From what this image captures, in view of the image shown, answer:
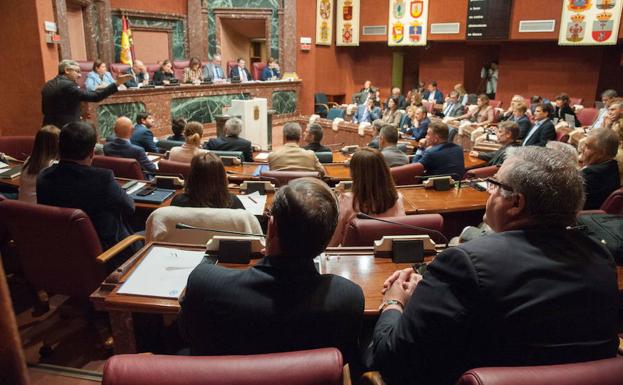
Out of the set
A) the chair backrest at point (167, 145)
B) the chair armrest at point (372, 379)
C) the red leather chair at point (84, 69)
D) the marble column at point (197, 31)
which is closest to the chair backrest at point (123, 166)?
the chair backrest at point (167, 145)

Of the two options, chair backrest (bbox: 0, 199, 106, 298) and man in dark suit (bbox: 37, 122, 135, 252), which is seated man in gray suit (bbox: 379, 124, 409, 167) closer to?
man in dark suit (bbox: 37, 122, 135, 252)

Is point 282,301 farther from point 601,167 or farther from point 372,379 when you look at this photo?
point 601,167

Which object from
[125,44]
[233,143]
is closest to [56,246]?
[233,143]

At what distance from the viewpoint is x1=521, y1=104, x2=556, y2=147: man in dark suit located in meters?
5.30

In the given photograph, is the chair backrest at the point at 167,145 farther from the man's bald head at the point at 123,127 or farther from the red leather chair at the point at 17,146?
the red leather chair at the point at 17,146

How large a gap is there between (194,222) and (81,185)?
0.69 m

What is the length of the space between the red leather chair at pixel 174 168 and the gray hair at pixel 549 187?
276 centimetres

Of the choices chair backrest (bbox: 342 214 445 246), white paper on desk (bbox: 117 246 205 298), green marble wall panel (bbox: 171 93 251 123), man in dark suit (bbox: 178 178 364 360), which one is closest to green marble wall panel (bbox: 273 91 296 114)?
green marble wall panel (bbox: 171 93 251 123)

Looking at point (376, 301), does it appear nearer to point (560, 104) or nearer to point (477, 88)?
point (560, 104)

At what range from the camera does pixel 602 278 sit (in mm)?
1141

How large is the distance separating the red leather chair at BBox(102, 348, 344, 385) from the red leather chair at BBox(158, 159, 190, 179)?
2.69 metres

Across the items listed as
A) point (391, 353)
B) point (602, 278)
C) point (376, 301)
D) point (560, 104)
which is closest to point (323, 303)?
point (391, 353)

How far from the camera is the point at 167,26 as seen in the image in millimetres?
10312

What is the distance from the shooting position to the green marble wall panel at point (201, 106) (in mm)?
8414
